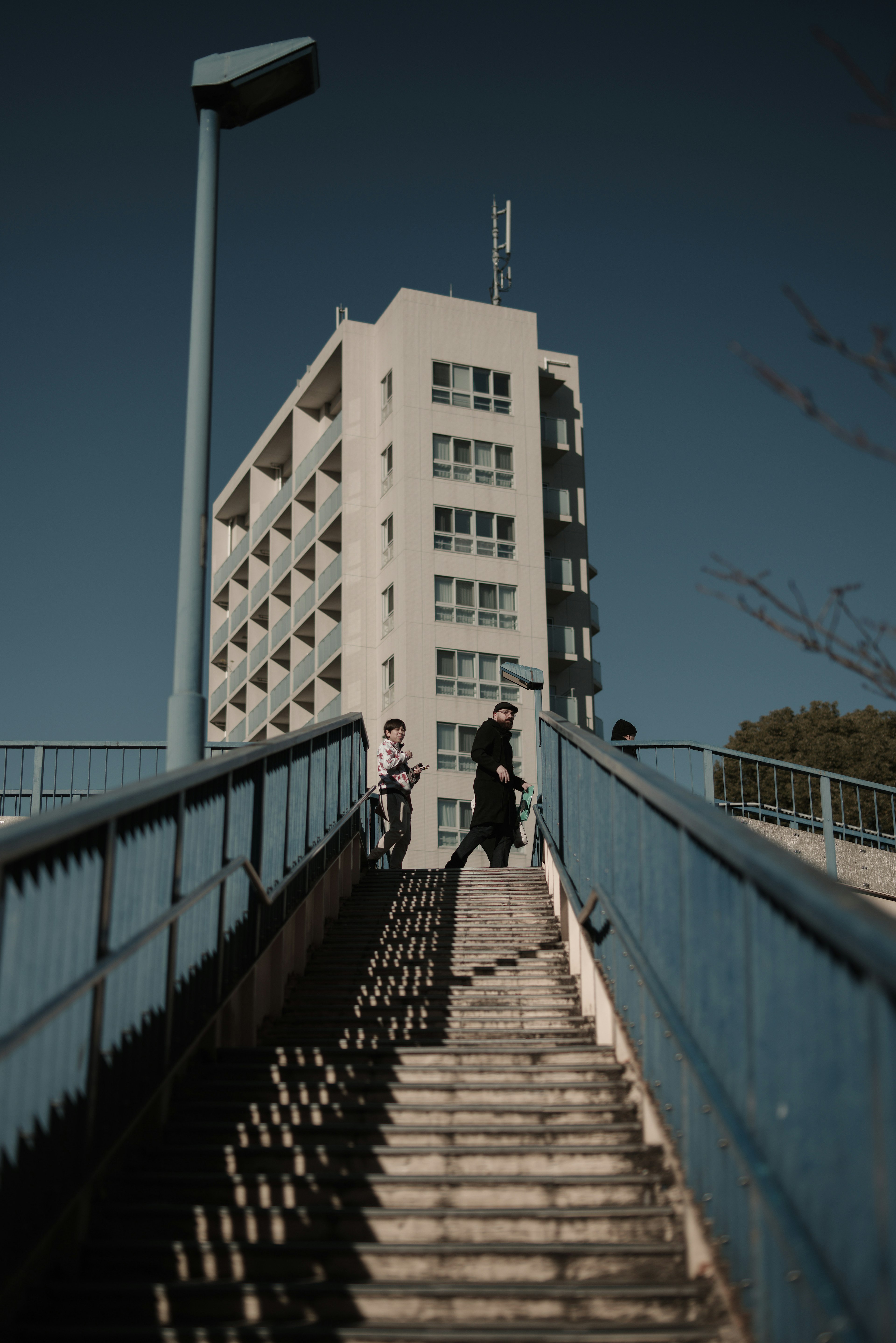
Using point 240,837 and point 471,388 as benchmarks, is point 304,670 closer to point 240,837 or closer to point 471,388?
point 471,388

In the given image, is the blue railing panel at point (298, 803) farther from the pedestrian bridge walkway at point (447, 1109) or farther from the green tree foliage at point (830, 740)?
the green tree foliage at point (830, 740)

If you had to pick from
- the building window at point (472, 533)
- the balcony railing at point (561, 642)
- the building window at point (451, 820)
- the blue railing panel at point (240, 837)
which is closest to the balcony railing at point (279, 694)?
the building window at point (472, 533)

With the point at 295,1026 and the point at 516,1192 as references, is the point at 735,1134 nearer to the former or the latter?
the point at 516,1192

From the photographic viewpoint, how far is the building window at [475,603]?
44.2 metres

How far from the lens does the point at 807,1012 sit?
2.60m

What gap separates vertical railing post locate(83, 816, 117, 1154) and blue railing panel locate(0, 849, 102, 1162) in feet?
0.09

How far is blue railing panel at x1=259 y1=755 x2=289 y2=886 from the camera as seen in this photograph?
6.54m

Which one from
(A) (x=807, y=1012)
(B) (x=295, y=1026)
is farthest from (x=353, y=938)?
(A) (x=807, y=1012)

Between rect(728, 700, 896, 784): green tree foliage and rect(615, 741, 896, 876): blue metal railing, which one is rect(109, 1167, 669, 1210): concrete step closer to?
rect(615, 741, 896, 876): blue metal railing

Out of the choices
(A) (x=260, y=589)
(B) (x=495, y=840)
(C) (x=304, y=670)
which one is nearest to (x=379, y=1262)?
(B) (x=495, y=840)

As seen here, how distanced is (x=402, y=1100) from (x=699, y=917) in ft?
6.64

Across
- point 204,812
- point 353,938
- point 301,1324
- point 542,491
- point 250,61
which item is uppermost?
point 542,491

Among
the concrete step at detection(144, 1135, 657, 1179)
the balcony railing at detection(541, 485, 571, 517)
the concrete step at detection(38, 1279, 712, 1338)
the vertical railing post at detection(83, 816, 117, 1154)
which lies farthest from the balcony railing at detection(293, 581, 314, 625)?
the concrete step at detection(38, 1279, 712, 1338)

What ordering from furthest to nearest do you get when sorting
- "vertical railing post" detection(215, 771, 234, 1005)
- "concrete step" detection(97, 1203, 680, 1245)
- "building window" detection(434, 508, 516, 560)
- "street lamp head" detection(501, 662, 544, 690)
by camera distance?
"building window" detection(434, 508, 516, 560) < "street lamp head" detection(501, 662, 544, 690) < "vertical railing post" detection(215, 771, 234, 1005) < "concrete step" detection(97, 1203, 680, 1245)
